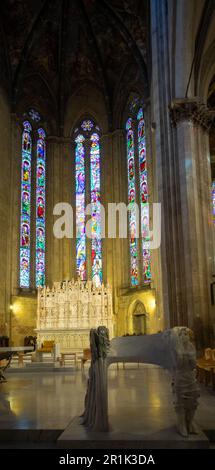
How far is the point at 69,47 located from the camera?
28844mm

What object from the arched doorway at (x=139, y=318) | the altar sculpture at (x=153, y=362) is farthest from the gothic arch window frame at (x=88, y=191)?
the altar sculpture at (x=153, y=362)

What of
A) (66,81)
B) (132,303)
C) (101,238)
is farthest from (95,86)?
(132,303)

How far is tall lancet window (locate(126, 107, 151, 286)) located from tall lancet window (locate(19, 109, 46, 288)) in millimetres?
5401

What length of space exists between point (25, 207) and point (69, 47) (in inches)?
416

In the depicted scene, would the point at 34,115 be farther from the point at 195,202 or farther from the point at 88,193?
the point at 195,202

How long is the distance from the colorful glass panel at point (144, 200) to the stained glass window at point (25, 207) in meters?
6.73

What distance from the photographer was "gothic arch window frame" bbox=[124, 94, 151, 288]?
25.7 meters

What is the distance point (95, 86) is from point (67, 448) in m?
28.0

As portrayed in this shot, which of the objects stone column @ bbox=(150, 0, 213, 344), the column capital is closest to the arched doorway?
stone column @ bbox=(150, 0, 213, 344)

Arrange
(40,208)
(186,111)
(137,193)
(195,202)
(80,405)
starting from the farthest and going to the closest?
(40,208) → (137,193) → (186,111) → (195,202) → (80,405)

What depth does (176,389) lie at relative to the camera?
487 centimetres

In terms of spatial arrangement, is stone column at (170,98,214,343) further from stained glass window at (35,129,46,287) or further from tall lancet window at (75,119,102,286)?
stained glass window at (35,129,46,287)

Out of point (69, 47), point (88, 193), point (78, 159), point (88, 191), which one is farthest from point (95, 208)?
point (69, 47)

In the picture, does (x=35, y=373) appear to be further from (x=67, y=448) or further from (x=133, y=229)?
(x=133, y=229)
